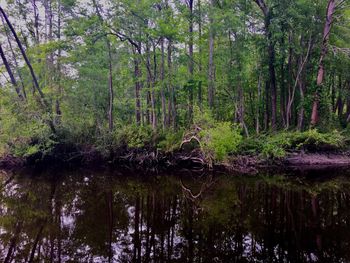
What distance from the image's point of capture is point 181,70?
16.0 m

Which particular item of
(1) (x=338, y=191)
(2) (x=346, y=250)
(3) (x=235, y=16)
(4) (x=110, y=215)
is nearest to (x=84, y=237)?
(4) (x=110, y=215)

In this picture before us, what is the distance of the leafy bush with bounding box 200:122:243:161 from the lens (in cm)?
1242

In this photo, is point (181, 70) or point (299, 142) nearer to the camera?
point (299, 142)

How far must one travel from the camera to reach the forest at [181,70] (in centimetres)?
1398

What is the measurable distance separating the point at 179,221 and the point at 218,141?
6216 mm

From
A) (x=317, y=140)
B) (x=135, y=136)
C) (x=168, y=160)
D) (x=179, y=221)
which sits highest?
(x=135, y=136)

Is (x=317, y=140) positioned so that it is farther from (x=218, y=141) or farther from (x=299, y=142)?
(x=218, y=141)

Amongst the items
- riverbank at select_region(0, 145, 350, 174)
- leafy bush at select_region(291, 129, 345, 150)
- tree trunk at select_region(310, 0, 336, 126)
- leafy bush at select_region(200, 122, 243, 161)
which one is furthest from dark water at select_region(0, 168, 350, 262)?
tree trunk at select_region(310, 0, 336, 126)

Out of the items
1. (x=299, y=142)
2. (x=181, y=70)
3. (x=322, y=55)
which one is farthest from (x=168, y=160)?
(x=322, y=55)

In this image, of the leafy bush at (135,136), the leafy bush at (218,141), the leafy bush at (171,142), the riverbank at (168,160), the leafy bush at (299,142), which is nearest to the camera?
the leafy bush at (218,141)

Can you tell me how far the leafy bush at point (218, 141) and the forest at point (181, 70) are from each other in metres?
0.05

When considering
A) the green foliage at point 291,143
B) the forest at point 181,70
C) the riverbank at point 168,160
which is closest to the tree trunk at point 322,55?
the forest at point 181,70

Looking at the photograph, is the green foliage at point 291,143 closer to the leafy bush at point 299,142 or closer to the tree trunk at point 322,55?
the leafy bush at point 299,142

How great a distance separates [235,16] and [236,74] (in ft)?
10.9
